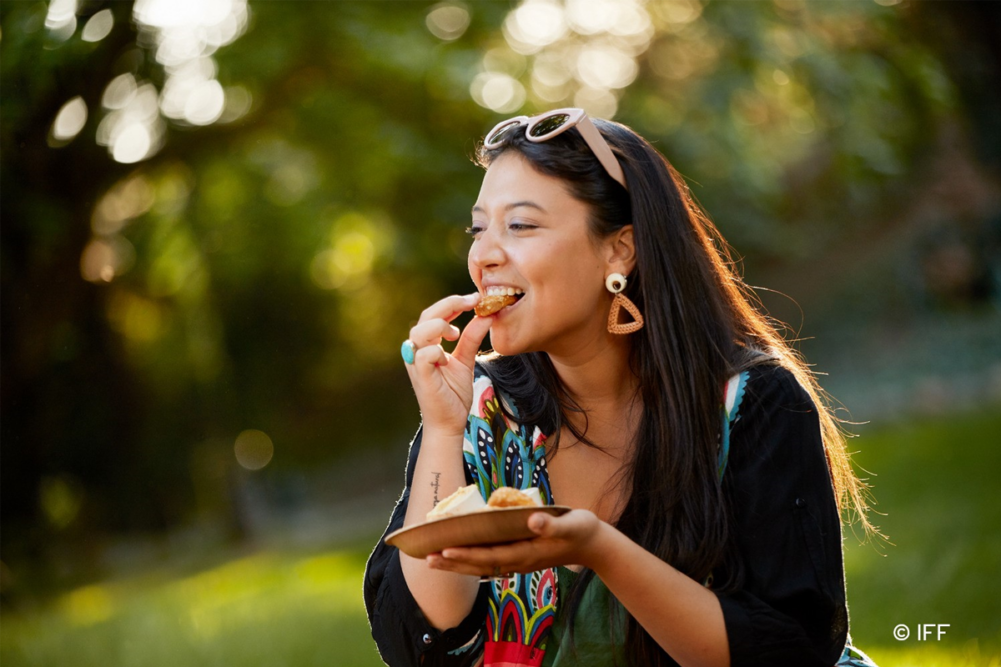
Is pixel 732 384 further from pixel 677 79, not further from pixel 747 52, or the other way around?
pixel 677 79

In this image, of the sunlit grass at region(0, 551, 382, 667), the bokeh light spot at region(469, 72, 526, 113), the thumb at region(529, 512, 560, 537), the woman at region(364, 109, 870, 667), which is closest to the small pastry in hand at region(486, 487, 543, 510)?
the thumb at region(529, 512, 560, 537)

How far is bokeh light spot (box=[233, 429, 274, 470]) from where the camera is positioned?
48.6 feet

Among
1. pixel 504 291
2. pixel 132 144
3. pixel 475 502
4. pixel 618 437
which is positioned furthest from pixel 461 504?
pixel 132 144

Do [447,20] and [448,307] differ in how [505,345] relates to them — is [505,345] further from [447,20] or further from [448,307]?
[447,20]

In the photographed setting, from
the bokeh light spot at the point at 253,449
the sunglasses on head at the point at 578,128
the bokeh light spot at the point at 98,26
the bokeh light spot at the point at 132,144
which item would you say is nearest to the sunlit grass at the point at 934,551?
the sunglasses on head at the point at 578,128

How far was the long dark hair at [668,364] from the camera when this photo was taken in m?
2.60

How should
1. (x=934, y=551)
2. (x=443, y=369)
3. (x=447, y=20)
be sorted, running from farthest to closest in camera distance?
(x=447, y=20) → (x=934, y=551) → (x=443, y=369)

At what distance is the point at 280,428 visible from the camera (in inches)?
628

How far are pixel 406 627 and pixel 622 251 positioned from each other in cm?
123

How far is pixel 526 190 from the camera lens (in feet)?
9.30

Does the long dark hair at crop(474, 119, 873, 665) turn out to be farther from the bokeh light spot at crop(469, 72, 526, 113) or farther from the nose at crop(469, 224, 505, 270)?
the bokeh light spot at crop(469, 72, 526, 113)

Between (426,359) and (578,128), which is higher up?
(578,128)

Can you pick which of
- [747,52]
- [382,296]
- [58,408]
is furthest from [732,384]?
[382,296]

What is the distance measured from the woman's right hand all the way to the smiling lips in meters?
0.02
